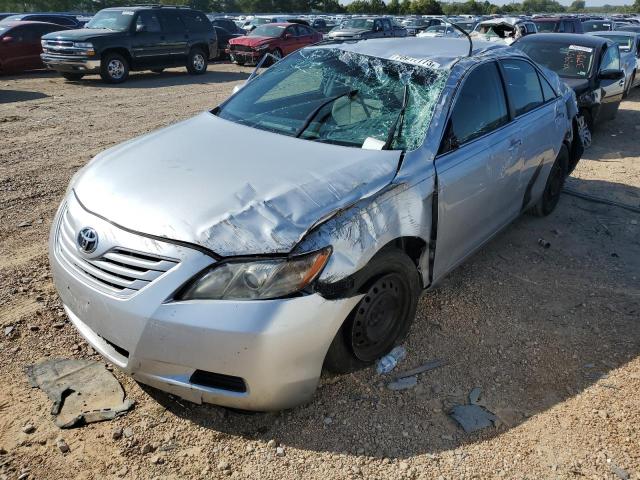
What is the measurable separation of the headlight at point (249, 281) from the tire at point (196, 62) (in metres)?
15.3

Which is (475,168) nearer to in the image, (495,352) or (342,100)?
(342,100)

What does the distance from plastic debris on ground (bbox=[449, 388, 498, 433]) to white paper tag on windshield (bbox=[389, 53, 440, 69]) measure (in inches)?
82.0

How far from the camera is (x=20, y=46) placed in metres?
14.8

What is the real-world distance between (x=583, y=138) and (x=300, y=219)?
4.39m

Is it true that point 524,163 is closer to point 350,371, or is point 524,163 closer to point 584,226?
point 584,226

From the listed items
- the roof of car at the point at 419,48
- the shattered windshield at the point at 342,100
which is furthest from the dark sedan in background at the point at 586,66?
the shattered windshield at the point at 342,100

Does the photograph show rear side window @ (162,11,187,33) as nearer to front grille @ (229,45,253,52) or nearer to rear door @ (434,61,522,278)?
front grille @ (229,45,253,52)

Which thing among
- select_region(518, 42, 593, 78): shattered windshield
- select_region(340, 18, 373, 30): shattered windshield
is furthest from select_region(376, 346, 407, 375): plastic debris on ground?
select_region(340, 18, 373, 30): shattered windshield

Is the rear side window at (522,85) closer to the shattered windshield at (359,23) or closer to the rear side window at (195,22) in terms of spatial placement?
the rear side window at (195,22)

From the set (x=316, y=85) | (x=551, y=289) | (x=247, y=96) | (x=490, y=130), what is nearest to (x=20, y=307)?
(x=247, y=96)

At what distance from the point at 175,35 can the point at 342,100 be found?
13949mm

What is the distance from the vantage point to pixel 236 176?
2699 mm

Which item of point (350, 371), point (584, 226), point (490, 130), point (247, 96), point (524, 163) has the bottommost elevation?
point (584, 226)

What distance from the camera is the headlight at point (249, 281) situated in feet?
7.34
